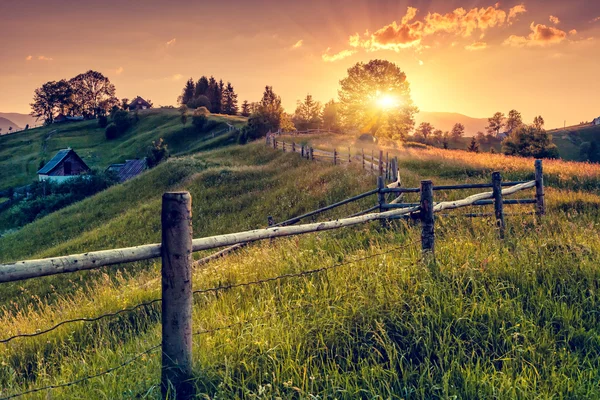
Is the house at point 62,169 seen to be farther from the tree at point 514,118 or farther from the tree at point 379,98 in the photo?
→ the tree at point 514,118

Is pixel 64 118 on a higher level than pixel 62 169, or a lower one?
higher

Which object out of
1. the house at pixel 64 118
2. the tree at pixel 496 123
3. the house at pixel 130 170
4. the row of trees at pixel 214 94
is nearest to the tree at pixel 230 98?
the row of trees at pixel 214 94

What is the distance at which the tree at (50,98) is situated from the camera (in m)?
115

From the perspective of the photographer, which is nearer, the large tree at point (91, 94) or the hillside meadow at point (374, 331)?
the hillside meadow at point (374, 331)

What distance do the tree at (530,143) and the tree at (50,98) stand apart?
4735 inches

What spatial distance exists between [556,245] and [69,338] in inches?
254

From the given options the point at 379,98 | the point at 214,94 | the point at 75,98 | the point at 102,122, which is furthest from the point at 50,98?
the point at 379,98

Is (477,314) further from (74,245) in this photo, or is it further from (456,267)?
(74,245)

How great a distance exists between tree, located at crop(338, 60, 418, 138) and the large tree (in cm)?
9015

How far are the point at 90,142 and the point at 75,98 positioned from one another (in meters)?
41.8

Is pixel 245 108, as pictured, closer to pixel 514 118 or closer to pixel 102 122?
pixel 102 122

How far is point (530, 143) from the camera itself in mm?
45531

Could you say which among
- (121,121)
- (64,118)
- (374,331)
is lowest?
(374,331)

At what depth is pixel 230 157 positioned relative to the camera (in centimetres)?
4191
